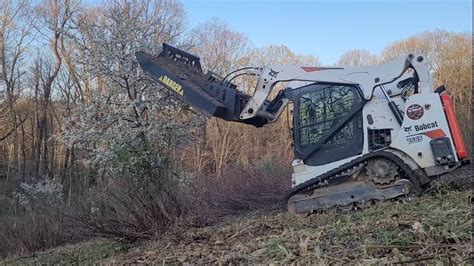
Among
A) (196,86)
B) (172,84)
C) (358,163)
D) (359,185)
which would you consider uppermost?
(172,84)

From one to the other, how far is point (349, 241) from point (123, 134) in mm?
11788

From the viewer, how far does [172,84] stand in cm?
903

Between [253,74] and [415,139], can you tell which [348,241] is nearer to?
[415,139]

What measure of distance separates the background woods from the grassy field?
185cm

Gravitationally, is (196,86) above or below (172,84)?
below

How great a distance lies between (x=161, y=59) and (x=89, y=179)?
1102 centimetres

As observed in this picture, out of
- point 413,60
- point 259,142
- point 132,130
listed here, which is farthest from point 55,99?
point 413,60

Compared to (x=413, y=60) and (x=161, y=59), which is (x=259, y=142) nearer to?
(x=161, y=59)

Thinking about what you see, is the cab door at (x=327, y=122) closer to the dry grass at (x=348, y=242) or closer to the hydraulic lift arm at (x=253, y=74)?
the hydraulic lift arm at (x=253, y=74)

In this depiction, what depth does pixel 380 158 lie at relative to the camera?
723 cm

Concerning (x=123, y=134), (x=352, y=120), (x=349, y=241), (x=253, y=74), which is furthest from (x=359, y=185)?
(x=123, y=134)

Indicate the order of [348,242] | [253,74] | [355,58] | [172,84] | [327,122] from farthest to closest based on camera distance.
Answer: [355,58] → [172,84] → [253,74] → [327,122] → [348,242]

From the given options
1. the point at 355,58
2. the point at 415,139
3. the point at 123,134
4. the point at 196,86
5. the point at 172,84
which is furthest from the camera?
the point at 355,58

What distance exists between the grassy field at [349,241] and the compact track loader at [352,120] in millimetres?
837
